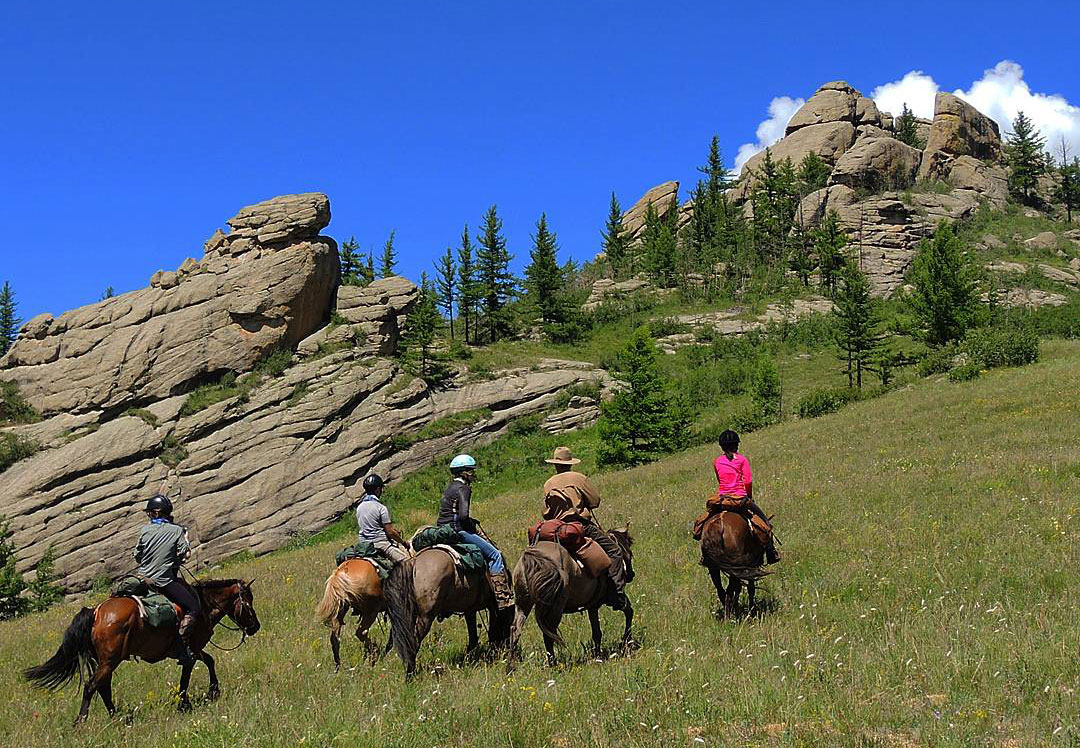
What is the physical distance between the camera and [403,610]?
927 cm

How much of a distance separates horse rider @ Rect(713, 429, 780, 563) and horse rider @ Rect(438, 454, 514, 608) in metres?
3.53

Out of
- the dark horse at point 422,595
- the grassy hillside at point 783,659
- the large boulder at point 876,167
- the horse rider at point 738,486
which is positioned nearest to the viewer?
the grassy hillside at point 783,659

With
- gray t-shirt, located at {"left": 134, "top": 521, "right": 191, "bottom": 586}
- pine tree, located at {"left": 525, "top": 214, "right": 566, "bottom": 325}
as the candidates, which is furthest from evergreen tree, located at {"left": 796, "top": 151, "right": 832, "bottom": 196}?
gray t-shirt, located at {"left": 134, "top": 521, "right": 191, "bottom": 586}

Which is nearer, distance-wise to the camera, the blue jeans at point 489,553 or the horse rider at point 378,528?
the blue jeans at point 489,553

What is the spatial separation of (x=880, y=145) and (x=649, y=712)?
94676mm

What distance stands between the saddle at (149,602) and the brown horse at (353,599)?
2.15 meters

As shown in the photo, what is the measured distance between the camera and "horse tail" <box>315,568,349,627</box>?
35.8 ft

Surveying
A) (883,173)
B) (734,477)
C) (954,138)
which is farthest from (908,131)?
(734,477)

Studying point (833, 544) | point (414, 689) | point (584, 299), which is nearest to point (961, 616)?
point (833, 544)

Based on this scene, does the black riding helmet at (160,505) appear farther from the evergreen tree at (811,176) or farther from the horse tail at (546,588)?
the evergreen tree at (811,176)

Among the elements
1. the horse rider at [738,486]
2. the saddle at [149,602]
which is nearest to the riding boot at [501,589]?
the horse rider at [738,486]

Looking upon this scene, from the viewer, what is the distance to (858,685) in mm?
6836

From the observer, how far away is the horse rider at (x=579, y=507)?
1008 cm

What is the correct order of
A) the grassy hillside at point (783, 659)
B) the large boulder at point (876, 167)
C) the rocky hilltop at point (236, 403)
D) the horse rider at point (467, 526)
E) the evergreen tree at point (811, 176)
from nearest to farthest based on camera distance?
the grassy hillside at point (783, 659) → the horse rider at point (467, 526) → the rocky hilltop at point (236, 403) → the large boulder at point (876, 167) → the evergreen tree at point (811, 176)
